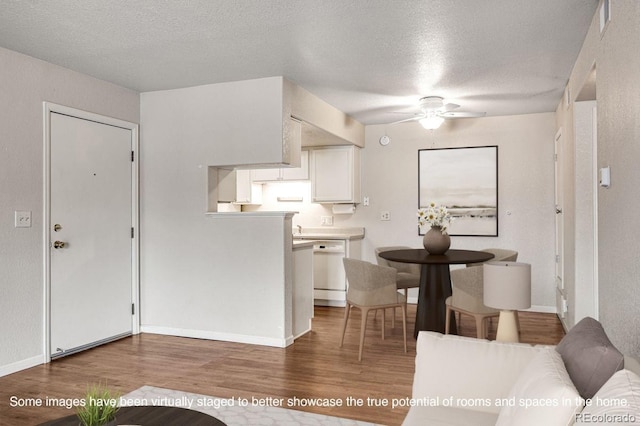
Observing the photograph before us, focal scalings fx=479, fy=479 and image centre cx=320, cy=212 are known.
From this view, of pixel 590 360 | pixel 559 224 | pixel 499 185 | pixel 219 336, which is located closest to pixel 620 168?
pixel 590 360

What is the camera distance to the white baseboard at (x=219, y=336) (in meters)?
4.27

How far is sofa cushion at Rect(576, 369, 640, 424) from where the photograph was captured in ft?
3.26

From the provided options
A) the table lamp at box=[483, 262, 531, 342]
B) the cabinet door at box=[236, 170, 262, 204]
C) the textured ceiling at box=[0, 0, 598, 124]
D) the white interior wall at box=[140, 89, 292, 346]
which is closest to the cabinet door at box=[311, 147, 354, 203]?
the cabinet door at box=[236, 170, 262, 204]

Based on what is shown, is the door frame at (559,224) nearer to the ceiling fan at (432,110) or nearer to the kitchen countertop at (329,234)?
the ceiling fan at (432,110)

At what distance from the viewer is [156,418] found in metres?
1.85

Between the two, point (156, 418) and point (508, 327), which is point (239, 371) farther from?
point (508, 327)

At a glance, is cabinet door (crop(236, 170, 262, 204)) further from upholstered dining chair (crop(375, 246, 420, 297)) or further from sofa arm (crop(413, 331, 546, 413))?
sofa arm (crop(413, 331, 546, 413))

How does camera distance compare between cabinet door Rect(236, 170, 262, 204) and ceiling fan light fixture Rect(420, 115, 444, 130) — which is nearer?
ceiling fan light fixture Rect(420, 115, 444, 130)

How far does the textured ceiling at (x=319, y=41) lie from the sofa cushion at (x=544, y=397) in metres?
2.17

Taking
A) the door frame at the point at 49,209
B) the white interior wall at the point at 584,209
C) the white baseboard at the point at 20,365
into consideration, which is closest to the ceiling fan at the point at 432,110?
the white interior wall at the point at 584,209

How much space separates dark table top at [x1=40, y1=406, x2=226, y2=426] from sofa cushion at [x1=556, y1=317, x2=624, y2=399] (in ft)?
4.08

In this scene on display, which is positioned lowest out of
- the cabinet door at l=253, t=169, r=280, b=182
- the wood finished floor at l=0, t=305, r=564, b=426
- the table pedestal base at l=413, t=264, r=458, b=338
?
the wood finished floor at l=0, t=305, r=564, b=426

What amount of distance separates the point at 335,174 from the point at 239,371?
3.34 meters

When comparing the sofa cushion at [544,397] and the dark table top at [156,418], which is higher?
the sofa cushion at [544,397]
